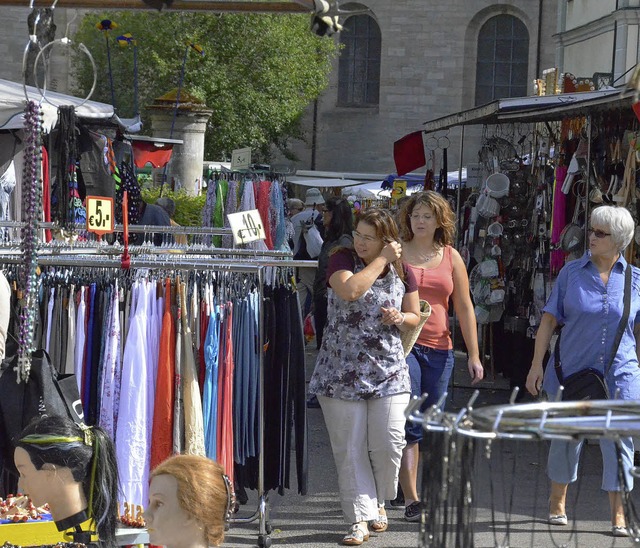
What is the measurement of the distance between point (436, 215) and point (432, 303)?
1.62 ft

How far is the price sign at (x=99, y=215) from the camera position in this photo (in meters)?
6.09

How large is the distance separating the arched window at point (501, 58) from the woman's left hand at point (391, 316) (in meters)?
37.3

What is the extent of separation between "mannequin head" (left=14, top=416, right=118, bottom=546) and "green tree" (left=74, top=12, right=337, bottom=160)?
87.7 ft

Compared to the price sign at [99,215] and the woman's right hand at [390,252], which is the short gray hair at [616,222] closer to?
the woman's right hand at [390,252]

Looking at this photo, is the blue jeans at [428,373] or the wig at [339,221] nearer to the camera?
Answer: the blue jeans at [428,373]

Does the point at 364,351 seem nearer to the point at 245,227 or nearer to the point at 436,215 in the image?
the point at 436,215

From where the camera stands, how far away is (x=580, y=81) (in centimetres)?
1384

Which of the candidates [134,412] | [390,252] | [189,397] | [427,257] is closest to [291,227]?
[427,257]

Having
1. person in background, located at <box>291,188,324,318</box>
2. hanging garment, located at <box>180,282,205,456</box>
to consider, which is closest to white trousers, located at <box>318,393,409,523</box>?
hanging garment, located at <box>180,282,205,456</box>

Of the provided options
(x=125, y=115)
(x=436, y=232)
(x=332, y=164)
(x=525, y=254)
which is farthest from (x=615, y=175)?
(x=332, y=164)

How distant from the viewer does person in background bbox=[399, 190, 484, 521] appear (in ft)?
21.5

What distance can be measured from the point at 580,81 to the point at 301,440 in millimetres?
8805

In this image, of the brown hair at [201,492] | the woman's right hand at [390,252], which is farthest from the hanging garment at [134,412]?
the brown hair at [201,492]

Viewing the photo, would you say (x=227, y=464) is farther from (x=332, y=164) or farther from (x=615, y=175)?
(x=332, y=164)
